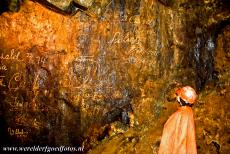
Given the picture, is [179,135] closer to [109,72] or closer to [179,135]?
[179,135]

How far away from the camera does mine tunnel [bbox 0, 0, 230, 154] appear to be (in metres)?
7.96

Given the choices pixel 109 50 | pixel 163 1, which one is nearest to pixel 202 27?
pixel 163 1

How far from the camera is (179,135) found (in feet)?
14.5

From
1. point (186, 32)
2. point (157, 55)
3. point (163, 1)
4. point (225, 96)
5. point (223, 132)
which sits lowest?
point (223, 132)

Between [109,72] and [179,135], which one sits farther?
[109,72]

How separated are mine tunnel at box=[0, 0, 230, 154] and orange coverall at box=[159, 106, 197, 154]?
11.6 ft

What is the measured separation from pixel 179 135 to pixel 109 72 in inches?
161

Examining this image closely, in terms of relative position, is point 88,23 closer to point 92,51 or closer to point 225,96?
point 92,51

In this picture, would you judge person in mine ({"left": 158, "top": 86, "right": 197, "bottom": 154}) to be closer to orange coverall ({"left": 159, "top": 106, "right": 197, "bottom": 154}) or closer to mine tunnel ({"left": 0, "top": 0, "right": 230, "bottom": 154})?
orange coverall ({"left": 159, "top": 106, "right": 197, "bottom": 154})

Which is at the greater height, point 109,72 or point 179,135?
point 109,72

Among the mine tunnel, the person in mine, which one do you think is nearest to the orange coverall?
A: the person in mine

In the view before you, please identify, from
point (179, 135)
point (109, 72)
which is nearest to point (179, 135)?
point (179, 135)

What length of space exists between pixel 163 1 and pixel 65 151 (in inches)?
192

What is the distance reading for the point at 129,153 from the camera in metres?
7.95
